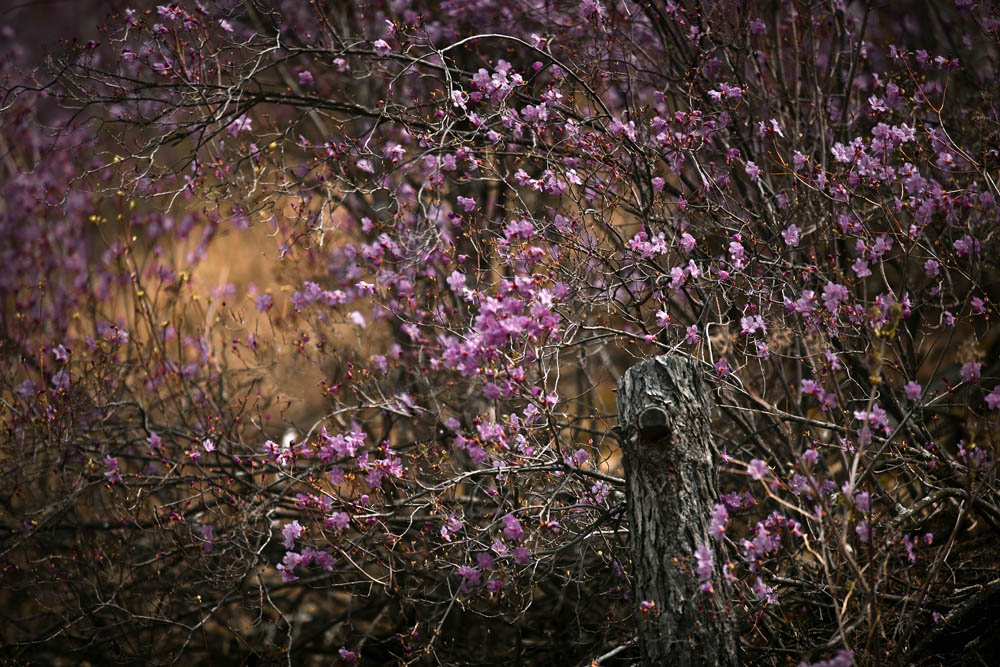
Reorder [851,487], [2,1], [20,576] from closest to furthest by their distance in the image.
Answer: [851,487] → [20,576] → [2,1]

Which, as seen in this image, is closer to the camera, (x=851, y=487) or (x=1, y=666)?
(x=851, y=487)

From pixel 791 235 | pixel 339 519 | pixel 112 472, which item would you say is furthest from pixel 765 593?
pixel 112 472

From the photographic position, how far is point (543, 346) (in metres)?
3.34

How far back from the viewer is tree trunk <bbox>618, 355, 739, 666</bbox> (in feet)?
9.07

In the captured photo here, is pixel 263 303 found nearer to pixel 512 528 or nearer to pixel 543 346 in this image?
pixel 543 346

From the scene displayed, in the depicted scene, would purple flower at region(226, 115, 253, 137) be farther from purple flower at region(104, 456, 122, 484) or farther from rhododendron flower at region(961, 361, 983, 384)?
rhododendron flower at region(961, 361, 983, 384)

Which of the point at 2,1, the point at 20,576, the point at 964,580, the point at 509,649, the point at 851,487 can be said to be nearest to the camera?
the point at 851,487

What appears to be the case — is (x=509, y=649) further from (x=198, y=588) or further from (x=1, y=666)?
(x=1, y=666)

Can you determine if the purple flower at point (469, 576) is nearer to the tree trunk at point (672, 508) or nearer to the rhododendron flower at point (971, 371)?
the tree trunk at point (672, 508)

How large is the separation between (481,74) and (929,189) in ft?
6.93

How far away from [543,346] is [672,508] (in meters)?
0.86

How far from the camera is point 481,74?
3617 mm

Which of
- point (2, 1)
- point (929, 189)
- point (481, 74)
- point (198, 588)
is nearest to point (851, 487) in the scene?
point (929, 189)

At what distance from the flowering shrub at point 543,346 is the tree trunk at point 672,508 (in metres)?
0.09
